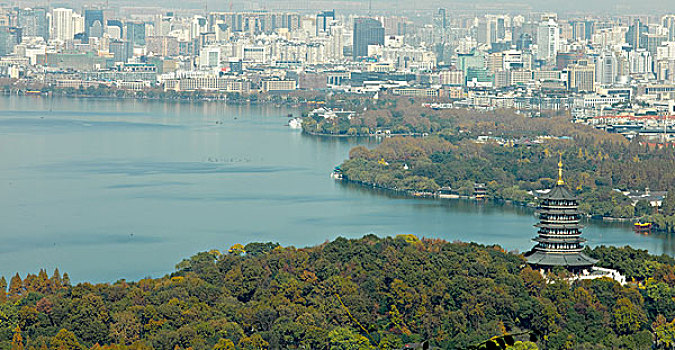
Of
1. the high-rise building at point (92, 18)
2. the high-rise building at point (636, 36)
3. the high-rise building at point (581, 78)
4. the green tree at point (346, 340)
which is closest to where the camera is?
the green tree at point (346, 340)

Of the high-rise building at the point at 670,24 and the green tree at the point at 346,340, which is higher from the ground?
the high-rise building at the point at 670,24

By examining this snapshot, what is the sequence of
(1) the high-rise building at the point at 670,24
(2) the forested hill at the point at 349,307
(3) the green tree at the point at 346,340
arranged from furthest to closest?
(1) the high-rise building at the point at 670,24 < (2) the forested hill at the point at 349,307 < (3) the green tree at the point at 346,340

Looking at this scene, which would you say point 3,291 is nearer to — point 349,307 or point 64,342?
point 64,342

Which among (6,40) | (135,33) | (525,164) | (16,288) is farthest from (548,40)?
(16,288)

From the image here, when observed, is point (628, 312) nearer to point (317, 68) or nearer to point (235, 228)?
point (235, 228)

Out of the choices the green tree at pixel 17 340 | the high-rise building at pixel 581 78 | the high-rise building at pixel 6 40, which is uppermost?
the high-rise building at pixel 6 40

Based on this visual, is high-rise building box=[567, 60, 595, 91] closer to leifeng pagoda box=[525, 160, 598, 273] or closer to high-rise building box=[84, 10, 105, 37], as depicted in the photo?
leifeng pagoda box=[525, 160, 598, 273]

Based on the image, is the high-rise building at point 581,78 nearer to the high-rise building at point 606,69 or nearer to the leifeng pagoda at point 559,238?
the high-rise building at point 606,69

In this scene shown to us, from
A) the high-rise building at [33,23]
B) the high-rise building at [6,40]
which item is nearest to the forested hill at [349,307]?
the high-rise building at [6,40]
